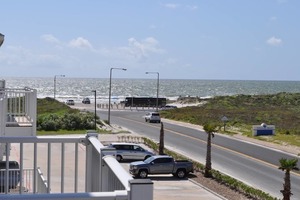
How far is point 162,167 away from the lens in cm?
3200

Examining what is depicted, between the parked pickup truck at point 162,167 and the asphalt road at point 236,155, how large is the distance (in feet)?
9.49

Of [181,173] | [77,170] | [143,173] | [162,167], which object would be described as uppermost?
[77,170]

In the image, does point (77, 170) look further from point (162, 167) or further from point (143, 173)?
point (162, 167)

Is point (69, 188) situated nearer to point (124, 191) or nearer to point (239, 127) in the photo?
point (124, 191)

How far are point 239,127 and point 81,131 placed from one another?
18612 mm

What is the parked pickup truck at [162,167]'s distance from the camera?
31516 mm

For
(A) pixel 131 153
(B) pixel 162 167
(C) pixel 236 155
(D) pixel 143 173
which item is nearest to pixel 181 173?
(B) pixel 162 167

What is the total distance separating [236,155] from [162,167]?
10.3 m

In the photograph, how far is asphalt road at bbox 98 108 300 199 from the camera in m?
30.4

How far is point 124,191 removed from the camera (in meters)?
3.85

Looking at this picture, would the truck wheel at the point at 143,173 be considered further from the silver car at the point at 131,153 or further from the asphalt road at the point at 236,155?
the silver car at the point at 131,153

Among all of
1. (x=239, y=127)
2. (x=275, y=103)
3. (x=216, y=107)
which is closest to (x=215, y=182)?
(x=239, y=127)

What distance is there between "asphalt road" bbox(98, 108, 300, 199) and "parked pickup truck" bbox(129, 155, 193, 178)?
289 centimetres

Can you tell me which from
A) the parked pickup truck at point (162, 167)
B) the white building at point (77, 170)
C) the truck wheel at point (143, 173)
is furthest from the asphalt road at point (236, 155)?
the white building at point (77, 170)
